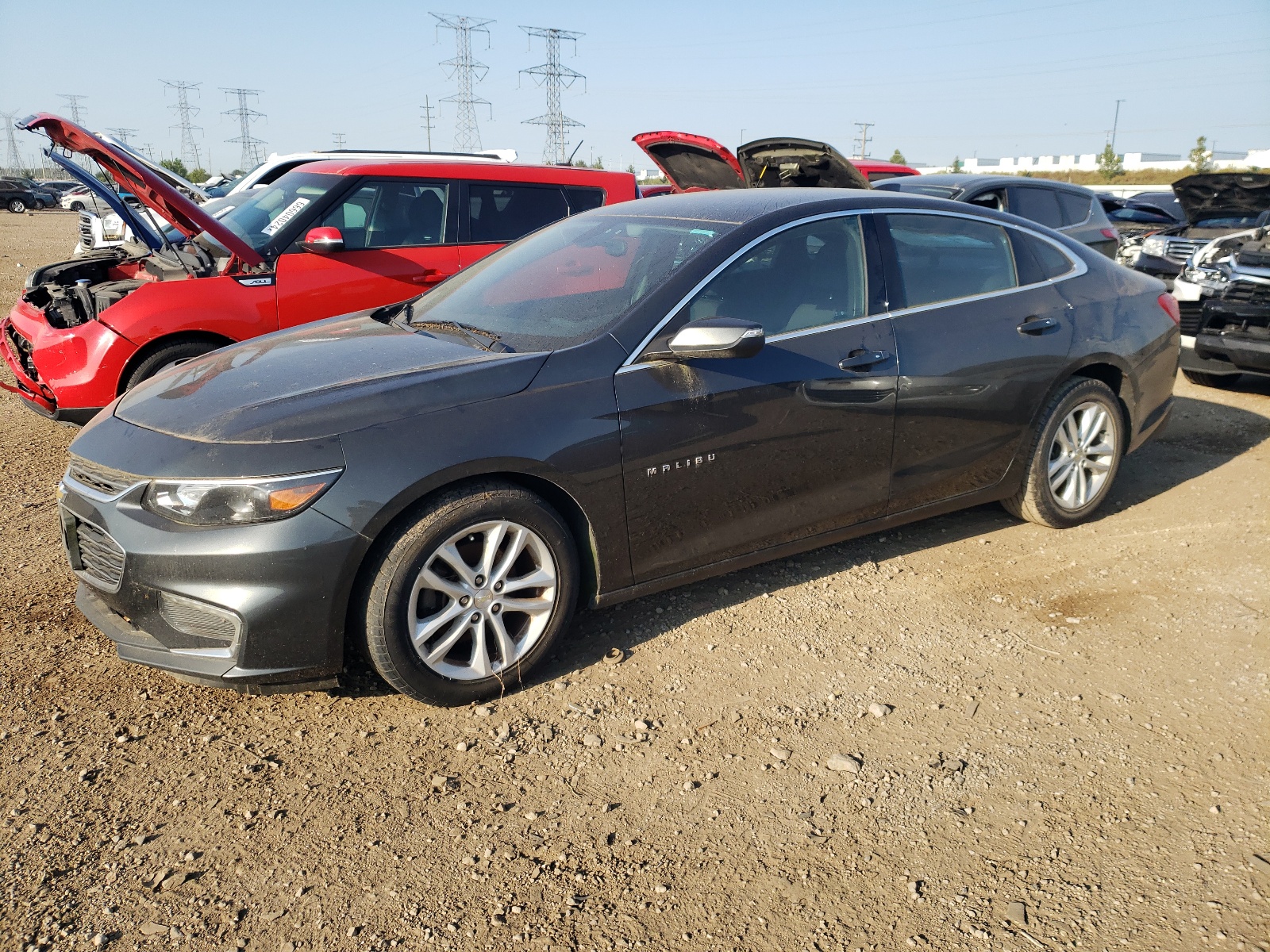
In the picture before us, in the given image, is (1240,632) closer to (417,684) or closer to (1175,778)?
(1175,778)

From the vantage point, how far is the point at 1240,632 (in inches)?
145

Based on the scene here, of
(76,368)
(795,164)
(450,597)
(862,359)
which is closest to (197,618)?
(450,597)

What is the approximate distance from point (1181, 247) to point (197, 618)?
11.5m

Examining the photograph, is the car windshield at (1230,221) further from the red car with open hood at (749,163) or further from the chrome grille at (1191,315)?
the red car with open hood at (749,163)

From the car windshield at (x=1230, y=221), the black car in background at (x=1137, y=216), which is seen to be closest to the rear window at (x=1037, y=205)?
the car windshield at (x=1230, y=221)

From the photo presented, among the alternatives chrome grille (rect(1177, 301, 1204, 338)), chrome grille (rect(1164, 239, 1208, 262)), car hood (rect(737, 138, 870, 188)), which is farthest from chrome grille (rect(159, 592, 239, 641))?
chrome grille (rect(1164, 239, 1208, 262))

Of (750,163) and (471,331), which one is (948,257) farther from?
(750,163)

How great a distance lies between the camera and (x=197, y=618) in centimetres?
285

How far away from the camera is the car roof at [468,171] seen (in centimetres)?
640

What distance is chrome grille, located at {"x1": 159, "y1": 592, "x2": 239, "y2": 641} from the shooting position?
2814 millimetres

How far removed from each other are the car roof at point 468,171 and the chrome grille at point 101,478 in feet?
12.1

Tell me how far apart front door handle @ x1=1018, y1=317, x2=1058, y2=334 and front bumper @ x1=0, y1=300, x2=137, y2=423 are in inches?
186

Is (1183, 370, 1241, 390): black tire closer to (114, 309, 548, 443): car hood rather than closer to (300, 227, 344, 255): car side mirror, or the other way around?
(300, 227, 344, 255): car side mirror

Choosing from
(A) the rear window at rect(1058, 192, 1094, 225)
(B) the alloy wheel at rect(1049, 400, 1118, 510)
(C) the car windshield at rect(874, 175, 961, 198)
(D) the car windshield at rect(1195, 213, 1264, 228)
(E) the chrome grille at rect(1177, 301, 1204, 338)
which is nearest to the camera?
(B) the alloy wheel at rect(1049, 400, 1118, 510)
